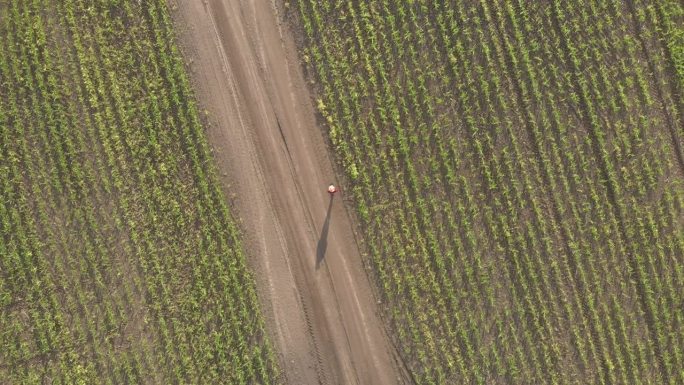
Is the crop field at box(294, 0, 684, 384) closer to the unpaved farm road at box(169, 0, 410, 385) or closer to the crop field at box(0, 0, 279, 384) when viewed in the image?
the unpaved farm road at box(169, 0, 410, 385)

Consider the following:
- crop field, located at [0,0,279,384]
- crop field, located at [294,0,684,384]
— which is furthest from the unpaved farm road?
crop field, located at [294,0,684,384]

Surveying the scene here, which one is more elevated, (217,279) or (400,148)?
(400,148)

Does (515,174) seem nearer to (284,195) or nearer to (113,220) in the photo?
(284,195)

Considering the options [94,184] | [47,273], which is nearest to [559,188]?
[94,184]

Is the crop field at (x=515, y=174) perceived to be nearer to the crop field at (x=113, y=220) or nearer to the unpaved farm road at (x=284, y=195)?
the unpaved farm road at (x=284, y=195)

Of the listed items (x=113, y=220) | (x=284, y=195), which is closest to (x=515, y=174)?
(x=284, y=195)

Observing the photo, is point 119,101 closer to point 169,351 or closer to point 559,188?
point 169,351

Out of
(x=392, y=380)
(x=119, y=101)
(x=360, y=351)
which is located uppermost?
(x=119, y=101)
